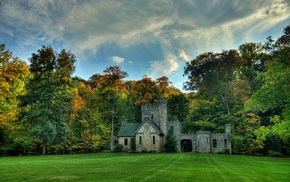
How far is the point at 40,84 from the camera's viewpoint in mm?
37844

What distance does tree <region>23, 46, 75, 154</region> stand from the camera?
36.7m

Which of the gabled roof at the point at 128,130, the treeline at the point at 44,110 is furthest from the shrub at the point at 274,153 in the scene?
the treeline at the point at 44,110

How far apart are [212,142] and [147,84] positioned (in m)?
20.5

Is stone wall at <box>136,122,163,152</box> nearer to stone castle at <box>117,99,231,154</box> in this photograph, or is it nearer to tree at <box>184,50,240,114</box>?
stone castle at <box>117,99,231,154</box>

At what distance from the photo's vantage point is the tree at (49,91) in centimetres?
3672

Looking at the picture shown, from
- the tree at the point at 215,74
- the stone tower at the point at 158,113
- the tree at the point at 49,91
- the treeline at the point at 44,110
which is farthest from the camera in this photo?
the tree at the point at 215,74

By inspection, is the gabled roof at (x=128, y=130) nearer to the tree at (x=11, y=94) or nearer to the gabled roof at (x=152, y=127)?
the gabled roof at (x=152, y=127)

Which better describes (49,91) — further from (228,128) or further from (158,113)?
(228,128)

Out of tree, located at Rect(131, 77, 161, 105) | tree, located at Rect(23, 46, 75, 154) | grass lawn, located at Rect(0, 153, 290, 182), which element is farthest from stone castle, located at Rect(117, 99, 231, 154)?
grass lawn, located at Rect(0, 153, 290, 182)

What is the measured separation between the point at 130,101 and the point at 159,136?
48.6 feet

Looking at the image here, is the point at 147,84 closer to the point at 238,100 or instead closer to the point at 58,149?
the point at 238,100

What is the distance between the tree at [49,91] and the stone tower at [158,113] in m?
13.4

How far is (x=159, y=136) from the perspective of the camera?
1692 inches

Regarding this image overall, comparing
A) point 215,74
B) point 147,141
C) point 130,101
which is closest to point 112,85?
point 130,101
